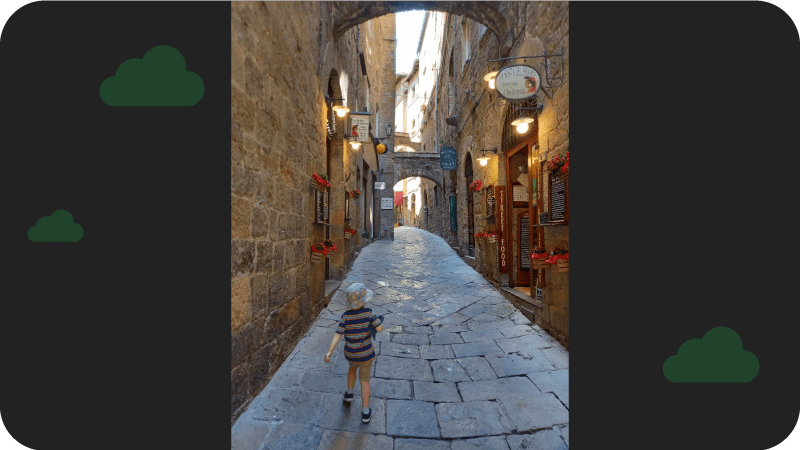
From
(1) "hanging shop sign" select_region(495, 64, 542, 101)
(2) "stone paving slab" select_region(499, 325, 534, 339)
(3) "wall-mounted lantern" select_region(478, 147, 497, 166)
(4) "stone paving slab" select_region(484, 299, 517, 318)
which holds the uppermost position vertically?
(1) "hanging shop sign" select_region(495, 64, 542, 101)

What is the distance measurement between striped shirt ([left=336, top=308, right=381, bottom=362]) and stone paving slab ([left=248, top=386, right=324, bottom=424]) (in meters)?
0.52

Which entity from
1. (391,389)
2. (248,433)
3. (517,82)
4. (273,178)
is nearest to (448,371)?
(391,389)

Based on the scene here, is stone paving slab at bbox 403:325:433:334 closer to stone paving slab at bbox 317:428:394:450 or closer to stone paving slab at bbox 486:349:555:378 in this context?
stone paving slab at bbox 486:349:555:378

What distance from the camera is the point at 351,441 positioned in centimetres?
216

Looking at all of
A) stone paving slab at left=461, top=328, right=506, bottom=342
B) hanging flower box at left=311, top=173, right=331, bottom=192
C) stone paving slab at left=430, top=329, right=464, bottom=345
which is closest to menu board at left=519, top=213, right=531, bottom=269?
stone paving slab at left=461, top=328, right=506, bottom=342

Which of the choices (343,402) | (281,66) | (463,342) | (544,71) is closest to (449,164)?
(544,71)

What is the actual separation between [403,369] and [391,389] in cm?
39

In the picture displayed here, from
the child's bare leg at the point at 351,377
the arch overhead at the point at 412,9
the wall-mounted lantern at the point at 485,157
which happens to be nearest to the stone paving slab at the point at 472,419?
the child's bare leg at the point at 351,377

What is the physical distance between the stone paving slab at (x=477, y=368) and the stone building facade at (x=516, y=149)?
0.98 metres

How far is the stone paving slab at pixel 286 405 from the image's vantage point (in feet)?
7.72

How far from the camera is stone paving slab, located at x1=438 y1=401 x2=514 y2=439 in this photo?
226 cm
